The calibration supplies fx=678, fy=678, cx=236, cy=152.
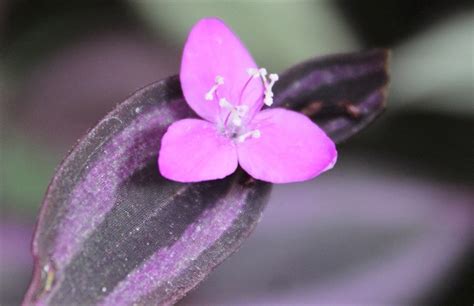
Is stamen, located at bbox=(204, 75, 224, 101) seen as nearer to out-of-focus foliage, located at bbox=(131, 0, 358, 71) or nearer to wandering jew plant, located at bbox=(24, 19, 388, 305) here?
wandering jew plant, located at bbox=(24, 19, 388, 305)

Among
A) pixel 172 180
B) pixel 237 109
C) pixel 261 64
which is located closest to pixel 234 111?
pixel 237 109

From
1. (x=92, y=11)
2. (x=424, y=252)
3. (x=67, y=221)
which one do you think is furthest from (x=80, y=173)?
(x=92, y=11)

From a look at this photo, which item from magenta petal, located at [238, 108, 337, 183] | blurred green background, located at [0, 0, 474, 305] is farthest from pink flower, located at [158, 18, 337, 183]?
blurred green background, located at [0, 0, 474, 305]

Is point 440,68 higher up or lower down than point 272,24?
lower down

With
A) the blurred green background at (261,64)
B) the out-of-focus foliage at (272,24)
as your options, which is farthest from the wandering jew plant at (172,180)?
the out-of-focus foliage at (272,24)

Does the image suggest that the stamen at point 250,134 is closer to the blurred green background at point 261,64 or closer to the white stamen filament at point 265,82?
the white stamen filament at point 265,82

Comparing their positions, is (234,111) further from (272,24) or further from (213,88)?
(272,24)
